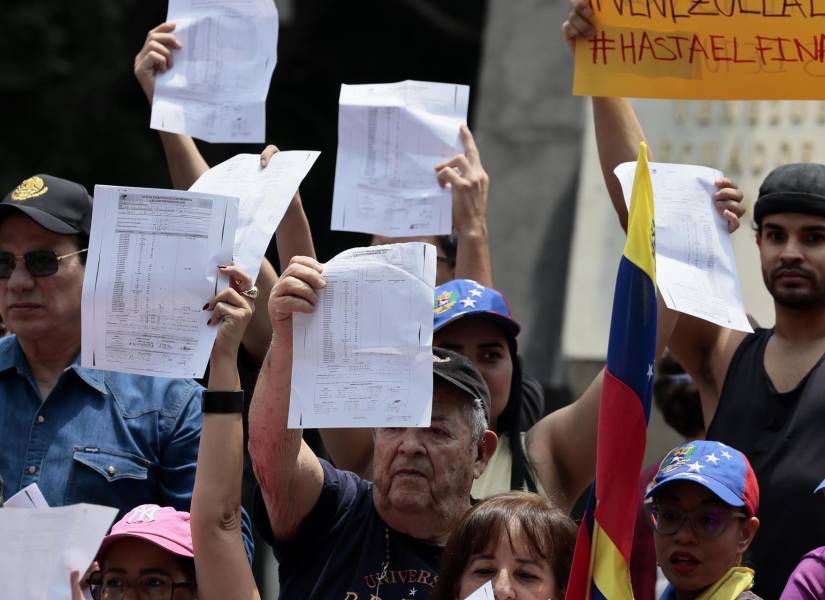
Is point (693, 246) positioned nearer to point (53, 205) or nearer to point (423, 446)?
point (423, 446)

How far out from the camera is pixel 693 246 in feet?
14.5

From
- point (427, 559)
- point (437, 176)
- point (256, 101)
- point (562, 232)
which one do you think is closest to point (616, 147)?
point (437, 176)

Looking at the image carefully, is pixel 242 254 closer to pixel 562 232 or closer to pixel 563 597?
pixel 563 597

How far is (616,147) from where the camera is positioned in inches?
188

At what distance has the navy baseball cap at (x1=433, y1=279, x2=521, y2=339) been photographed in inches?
178

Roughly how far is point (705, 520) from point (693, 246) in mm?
790

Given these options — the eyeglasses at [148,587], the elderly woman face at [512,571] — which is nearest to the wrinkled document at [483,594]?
the elderly woman face at [512,571]

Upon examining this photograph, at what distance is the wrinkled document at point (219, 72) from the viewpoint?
5008 mm

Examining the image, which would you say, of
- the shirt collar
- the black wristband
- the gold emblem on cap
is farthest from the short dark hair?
the gold emblem on cap

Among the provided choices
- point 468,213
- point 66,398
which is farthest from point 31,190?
point 468,213

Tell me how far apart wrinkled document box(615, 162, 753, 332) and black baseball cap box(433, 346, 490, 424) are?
52cm

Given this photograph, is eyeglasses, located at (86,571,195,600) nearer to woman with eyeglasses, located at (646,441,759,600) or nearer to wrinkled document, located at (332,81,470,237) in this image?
woman with eyeglasses, located at (646,441,759,600)

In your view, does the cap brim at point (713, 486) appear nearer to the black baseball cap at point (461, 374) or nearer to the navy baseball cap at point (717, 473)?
the navy baseball cap at point (717, 473)

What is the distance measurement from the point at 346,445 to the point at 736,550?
1.17 meters
